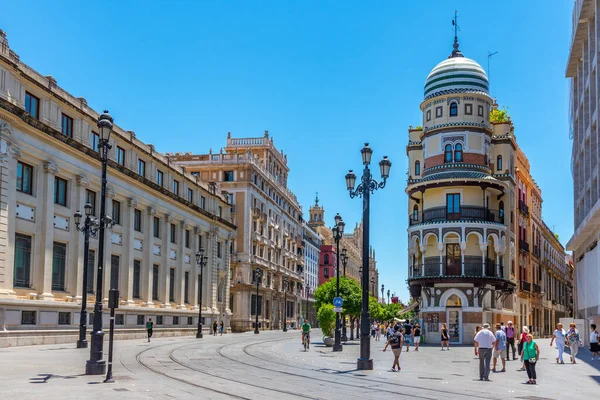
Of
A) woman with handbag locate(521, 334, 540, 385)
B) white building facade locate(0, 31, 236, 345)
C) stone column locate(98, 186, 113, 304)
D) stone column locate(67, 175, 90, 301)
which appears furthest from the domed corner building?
woman with handbag locate(521, 334, 540, 385)

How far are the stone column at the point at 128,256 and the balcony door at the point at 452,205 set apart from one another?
23.3 m

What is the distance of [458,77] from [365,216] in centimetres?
3314

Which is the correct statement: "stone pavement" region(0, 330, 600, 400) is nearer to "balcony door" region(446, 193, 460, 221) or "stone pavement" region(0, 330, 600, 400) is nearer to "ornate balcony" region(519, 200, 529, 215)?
"balcony door" region(446, 193, 460, 221)

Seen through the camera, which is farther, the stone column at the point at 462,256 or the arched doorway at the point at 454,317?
the stone column at the point at 462,256

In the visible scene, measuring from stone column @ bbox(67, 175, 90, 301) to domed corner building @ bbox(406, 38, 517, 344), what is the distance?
24964 millimetres

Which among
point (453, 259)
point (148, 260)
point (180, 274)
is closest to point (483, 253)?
point (453, 259)

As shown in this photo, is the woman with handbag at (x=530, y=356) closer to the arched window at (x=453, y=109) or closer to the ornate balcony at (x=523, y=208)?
the arched window at (x=453, y=109)

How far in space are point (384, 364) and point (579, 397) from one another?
1103 centimetres

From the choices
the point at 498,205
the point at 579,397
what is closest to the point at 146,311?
the point at 498,205

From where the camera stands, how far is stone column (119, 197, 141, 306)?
49.9 meters

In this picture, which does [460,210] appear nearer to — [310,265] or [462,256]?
[462,256]

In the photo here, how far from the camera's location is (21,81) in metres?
35.9

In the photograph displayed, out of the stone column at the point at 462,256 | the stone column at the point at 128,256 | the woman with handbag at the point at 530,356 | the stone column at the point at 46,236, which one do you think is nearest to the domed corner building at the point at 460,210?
the stone column at the point at 462,256

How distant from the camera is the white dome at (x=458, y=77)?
181 ft
